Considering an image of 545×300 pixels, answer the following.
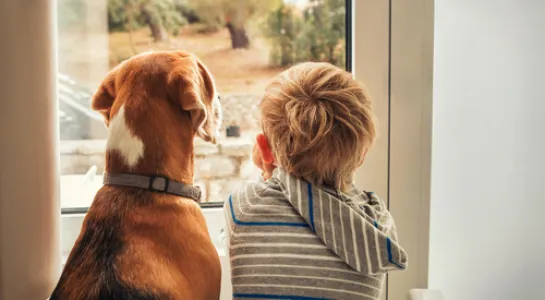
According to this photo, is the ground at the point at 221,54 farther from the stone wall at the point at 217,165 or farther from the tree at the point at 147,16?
the stone wall at the point at 217,165

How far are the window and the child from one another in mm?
320

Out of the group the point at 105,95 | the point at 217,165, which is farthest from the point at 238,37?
the point at 105,95

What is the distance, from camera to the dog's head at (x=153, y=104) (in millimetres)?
875

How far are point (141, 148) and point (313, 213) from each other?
0.30 m

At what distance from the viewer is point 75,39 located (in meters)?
1.22

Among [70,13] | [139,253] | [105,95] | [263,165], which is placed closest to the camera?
[139,253]

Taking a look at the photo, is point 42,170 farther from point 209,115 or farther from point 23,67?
point 209,115

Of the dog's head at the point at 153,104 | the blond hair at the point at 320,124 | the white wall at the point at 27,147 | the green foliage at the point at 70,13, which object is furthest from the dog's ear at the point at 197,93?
the green foliage at the point at 70,13

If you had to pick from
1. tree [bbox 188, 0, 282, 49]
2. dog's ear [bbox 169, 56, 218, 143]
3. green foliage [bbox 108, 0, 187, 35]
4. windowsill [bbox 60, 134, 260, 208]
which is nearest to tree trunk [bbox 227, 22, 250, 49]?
tree [bbox 188, 0, 282, 49]

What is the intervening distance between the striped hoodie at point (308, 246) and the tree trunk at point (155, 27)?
1.63ft

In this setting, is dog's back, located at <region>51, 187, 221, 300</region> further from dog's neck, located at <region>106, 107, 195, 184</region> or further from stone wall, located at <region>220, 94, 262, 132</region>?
stone wall, located at <region>220, 94, 262, 132</region>

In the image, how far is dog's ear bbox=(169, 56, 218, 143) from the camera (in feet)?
2.86

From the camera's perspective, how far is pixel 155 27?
1.23 metres

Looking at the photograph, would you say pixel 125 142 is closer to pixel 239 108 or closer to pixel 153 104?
pixel 153 104
